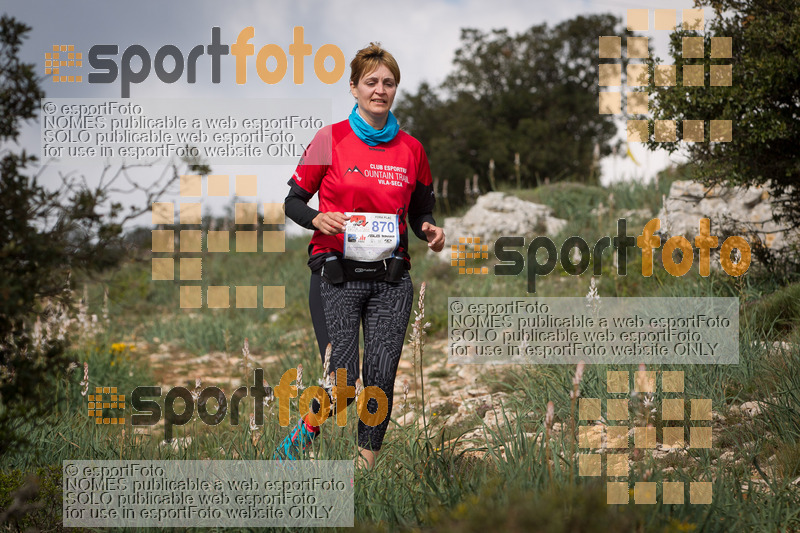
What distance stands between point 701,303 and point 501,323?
7.98 feet

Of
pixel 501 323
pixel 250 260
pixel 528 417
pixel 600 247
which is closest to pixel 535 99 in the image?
pixel 250 260

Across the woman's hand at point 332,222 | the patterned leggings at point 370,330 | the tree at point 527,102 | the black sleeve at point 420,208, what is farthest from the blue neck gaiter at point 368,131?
the tree at point 527,102

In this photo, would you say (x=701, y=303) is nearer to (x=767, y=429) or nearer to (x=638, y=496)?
(x=767, y=429)

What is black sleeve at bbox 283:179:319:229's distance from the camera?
142 inches

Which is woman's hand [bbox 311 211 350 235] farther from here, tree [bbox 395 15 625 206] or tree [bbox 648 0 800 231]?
tree [bbox 395 15 625 206]

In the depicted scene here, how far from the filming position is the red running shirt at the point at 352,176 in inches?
140

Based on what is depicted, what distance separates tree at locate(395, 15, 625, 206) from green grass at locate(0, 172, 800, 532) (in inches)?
482

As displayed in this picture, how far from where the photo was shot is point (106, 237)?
2.86m

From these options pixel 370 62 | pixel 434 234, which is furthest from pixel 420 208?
pixel 370 62

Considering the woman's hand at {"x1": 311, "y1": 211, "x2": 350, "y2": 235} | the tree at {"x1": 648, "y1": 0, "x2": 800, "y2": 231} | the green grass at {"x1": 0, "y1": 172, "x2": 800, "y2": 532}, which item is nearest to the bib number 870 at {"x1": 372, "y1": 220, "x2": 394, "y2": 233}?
the woman's hand at {"x1": 311, "y1": 211, "x2": 350, "y2": 235}

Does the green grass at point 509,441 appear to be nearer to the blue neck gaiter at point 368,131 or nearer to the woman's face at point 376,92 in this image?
the blue neck gaiter at point 368,131

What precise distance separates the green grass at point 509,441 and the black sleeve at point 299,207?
81cm

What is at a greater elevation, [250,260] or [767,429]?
[250,260]

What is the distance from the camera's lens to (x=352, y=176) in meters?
3.55
